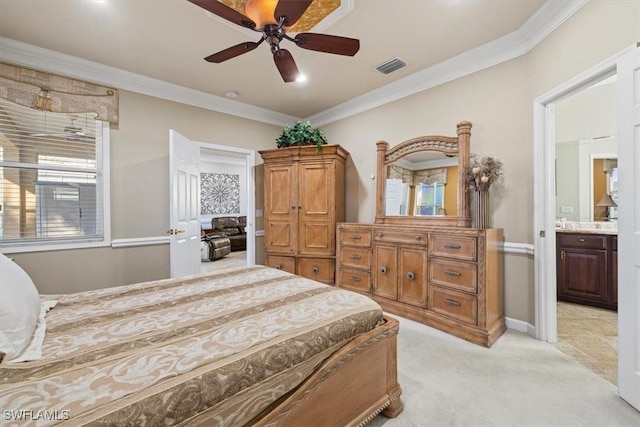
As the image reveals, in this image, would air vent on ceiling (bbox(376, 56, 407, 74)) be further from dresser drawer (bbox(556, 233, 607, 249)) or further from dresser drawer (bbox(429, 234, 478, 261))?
dresser drawer (bbox(556, 233, 607, 249))

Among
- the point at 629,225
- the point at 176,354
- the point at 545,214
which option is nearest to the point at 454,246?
the point at 545,214

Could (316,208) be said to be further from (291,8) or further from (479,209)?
(291,8)

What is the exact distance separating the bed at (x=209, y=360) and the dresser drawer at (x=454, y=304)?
121 cm

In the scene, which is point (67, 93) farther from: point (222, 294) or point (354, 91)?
point (354, 91)

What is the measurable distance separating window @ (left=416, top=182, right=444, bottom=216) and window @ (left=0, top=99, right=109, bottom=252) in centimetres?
350

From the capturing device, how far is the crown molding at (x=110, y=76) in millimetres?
2596

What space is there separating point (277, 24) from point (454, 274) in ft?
7.98

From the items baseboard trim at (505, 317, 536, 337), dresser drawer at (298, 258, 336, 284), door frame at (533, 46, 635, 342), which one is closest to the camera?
door frame at (533, 46, 635, 342)

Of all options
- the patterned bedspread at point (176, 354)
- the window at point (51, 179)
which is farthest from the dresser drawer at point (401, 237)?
the window at point (51, 179)

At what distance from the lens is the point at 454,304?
8.29ft

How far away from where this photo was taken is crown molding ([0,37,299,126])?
8.52 ft

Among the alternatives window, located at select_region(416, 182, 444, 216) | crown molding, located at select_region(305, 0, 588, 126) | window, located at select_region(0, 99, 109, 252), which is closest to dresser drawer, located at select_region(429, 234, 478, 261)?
window, located at select_region(416, 182, 444, 216)

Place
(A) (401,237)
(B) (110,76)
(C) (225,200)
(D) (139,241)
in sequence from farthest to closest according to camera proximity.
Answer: (C) (225,200) → (D) (139,241) → (B) (110,76) → (A) (401,237)

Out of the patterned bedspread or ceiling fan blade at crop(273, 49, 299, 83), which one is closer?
the patterned bedspread
